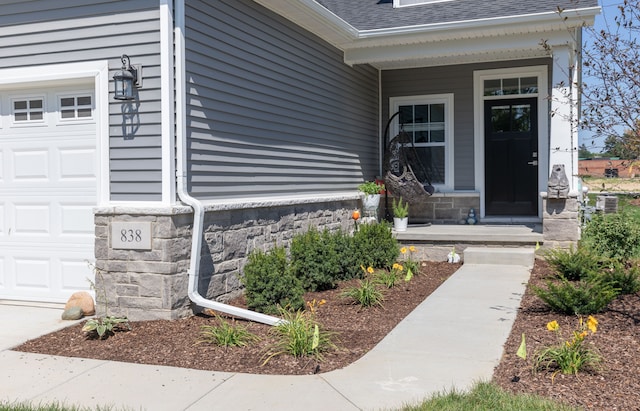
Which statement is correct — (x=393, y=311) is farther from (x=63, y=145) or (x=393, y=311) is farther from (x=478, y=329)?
(x=63, y=145)

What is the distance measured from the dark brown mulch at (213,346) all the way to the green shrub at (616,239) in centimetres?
299

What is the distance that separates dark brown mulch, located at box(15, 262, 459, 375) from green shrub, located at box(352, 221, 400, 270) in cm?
155

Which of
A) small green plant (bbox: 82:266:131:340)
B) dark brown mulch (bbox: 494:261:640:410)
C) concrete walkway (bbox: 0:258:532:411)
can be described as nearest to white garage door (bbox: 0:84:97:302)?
small green plant (bbox: 82:266:131:340)

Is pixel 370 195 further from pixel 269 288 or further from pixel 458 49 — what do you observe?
pixel 269 288

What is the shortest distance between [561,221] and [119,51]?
236 inches

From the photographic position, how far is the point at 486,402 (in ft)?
10.8

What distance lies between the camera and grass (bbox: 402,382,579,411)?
3207 millimetres

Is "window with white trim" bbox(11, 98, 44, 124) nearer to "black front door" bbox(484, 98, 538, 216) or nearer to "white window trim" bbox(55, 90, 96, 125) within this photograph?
"white window trim" bbox(55, 90, 96, 125)

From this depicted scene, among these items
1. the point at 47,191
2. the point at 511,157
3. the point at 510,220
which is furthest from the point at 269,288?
the point at 511,157

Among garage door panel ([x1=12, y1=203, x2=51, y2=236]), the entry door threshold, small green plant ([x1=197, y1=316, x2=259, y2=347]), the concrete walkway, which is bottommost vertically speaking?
the concrete walkway

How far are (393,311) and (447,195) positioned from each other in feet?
15.9

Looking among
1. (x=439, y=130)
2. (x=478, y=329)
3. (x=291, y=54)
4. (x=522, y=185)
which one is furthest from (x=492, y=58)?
(x=478, y=329)

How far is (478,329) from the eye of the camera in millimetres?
4961

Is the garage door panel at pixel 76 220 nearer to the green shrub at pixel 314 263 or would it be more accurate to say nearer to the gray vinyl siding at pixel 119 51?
the gray vinyl siding at pixel 119 51
